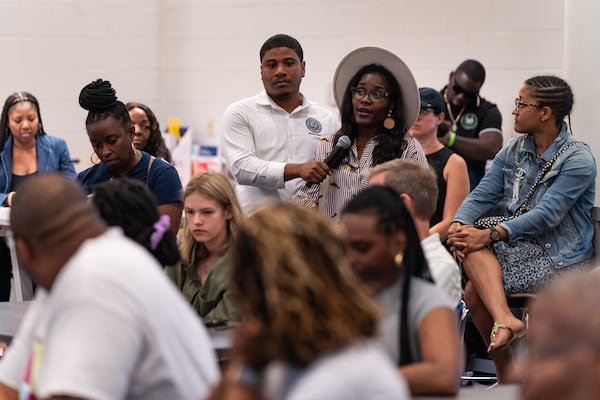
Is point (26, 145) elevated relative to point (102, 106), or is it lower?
lower

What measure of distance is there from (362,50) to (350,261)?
2.01 metres

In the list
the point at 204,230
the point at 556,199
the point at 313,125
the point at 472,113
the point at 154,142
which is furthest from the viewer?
the point at 472,113

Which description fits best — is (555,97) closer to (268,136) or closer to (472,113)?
(268,136)

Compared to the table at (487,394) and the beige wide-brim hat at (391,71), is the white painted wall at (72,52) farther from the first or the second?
the table at (487,394)

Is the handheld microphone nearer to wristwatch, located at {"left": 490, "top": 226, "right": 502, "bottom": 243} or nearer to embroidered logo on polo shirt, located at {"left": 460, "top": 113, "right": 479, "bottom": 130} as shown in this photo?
wristwatch, located at {"left": 490, "top": 226, "right": 502, "bottom": 243}

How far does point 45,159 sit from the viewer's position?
18.4 ft

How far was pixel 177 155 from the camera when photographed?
23.0 ft

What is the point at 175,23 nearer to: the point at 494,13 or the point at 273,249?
the point at 494,13

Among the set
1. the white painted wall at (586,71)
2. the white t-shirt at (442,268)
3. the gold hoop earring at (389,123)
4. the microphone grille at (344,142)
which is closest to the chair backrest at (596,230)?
the white painted wall at (586,71)

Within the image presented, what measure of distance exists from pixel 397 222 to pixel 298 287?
2.32 feet

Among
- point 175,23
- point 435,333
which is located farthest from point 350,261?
point 175,23

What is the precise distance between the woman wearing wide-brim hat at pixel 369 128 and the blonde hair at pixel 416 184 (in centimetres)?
101

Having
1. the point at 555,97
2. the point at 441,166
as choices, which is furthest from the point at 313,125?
the point at 555,97

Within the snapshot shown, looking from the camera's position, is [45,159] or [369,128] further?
[45,159]
